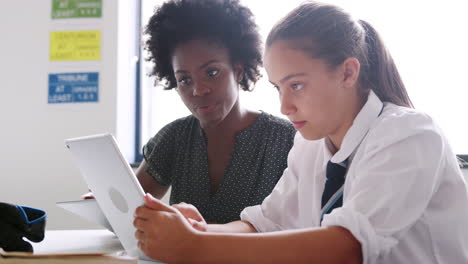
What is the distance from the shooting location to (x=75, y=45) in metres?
2.24

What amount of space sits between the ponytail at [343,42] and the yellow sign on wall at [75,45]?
1.48 metres

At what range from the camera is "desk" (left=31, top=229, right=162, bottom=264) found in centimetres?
94

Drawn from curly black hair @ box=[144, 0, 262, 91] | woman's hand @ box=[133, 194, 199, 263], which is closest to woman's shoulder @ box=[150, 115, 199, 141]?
curly black hair @ box=[144, 0, 262, 91]

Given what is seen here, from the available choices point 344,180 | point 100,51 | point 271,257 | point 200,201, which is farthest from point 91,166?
point 100,51

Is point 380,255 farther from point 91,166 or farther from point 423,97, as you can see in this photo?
point 423,97

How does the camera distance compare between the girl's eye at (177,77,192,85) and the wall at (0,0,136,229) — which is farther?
the wall at (0,0,136,229)

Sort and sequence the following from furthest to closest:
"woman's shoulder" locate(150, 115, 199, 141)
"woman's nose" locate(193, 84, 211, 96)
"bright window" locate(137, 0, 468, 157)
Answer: "bright window" locate(137, 0, 468, 157), "woman's shoulder" locate(150, 115, 199, 141), "woman's nose" locate(193, 84, 211, 96)

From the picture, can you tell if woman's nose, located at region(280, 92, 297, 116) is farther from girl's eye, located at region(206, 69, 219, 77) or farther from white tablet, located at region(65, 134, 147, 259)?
girl's eye, located at region(206, 69, 219, 77)

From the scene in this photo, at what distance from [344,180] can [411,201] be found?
182 mm

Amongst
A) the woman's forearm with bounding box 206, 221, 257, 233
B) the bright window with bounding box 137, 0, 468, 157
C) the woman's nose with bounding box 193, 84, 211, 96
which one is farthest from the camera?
the bright window with bounding box 137, 0, 468, 157

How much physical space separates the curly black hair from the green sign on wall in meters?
0.71

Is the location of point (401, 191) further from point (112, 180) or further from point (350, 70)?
point (112, 180)

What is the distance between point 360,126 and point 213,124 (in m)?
0.66

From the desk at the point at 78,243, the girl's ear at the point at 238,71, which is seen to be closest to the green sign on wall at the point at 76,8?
the girl's ear at the point at 238,71
